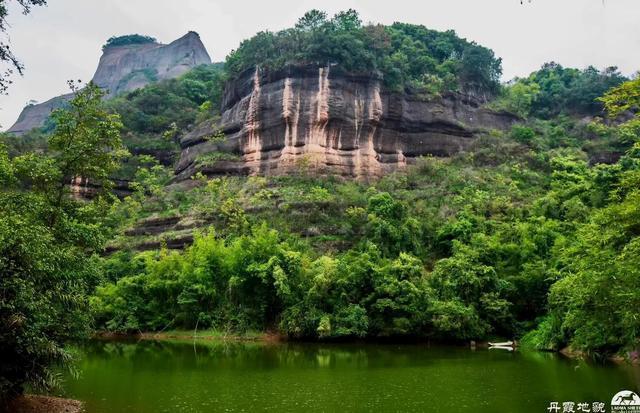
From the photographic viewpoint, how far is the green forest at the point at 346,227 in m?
12.5

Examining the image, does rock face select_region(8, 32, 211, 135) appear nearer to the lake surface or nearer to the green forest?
the green forest

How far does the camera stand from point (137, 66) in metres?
101

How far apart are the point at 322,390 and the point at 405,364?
5936 mm

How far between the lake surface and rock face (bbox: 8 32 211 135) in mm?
80748

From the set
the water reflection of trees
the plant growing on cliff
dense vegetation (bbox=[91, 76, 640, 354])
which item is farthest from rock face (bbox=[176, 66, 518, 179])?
the plant growing on cliff

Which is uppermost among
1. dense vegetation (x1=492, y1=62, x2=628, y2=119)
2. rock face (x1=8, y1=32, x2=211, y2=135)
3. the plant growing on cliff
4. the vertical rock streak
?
rock face (x1=8, y1=32, x2=211, y2=135)

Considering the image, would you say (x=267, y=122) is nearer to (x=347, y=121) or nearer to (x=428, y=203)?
(x=347, y=121)

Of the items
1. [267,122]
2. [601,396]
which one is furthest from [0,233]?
[267,122]

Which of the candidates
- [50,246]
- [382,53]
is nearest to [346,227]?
[382,53]

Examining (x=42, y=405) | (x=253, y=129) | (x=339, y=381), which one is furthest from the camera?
(x=253, y=129)

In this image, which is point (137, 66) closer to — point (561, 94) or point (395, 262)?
point (561, 94)

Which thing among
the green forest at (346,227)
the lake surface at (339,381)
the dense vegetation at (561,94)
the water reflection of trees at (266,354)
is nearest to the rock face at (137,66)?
the green forest at (346,227)

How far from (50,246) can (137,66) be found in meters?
97.6

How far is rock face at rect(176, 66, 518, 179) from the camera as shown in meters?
43.6
